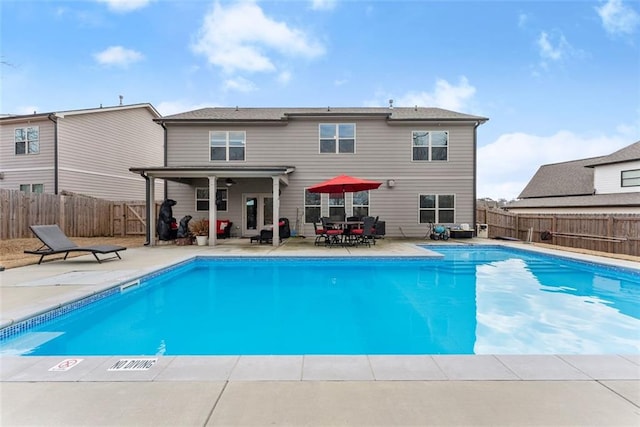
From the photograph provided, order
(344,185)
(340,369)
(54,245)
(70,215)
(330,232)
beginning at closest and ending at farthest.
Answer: (340,369) < (54,245) < (344,185) < (330,232) < (70,215)

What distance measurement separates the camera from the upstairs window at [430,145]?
14.7 metres

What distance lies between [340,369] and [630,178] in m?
23.7

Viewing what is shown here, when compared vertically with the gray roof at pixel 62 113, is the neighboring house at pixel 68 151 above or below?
below

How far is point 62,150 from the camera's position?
15.1 meters

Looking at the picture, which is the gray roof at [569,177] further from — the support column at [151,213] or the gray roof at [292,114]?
the support column at [151,213]

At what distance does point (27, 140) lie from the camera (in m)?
15.4

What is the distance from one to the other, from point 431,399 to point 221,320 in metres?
3.44

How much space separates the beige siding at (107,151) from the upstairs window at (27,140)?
1.28m

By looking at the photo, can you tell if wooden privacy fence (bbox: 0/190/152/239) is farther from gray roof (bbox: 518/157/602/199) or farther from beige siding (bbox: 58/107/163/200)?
gray roof (bbox: 518/157/602/199)

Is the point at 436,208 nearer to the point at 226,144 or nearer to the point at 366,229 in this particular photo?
the point at 366,229

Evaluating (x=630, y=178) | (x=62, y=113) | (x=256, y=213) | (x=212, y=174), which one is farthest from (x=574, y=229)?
(x=62, y=113)

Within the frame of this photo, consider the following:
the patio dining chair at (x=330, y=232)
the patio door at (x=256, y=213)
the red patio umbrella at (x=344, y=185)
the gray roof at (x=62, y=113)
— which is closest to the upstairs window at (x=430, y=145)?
the red patio umbrella at (x=344, y=185)

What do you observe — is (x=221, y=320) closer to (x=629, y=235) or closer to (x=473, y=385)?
(x=473, y=385)

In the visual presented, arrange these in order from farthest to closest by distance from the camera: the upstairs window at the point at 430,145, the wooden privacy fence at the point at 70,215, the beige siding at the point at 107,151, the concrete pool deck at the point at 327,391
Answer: the beige siding at the point at 107,151 → the upstairs window at the point at 430,145 → the wooden privacy fence at the point at 70,215 → the concrete pool deck at the point at 327,391
